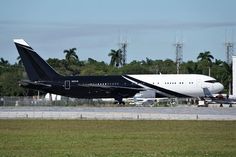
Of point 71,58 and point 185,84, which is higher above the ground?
point 71,58

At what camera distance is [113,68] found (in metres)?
157

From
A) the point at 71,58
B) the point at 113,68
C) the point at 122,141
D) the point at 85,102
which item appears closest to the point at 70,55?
the point at 71,58

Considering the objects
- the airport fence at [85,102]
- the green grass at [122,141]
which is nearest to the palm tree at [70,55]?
the airport fence at [85,102]

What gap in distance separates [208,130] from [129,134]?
5.17 m

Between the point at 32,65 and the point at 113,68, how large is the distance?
74334 millimetres

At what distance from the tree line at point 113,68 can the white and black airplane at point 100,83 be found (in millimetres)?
45569

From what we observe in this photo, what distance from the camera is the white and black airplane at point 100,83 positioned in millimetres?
83625

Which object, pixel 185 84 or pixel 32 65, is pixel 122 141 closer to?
pixel 185 84

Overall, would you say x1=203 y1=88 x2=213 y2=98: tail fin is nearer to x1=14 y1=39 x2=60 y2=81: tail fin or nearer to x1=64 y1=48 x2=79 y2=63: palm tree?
x1=14 y1=39 x2=60 y2=81: tail fin

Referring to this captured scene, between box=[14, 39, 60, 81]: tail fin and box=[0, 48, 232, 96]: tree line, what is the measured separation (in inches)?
1908

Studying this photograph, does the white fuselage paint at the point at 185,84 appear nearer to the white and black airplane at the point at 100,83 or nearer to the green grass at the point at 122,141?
the white and black airplane at the point at 100,83

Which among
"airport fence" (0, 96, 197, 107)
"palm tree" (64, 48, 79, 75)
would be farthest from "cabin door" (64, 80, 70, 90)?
"palm tree" (64, 48, 79, 75)

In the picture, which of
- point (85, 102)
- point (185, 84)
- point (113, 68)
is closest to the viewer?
point (185, 84)

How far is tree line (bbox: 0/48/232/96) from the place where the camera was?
134000mm
